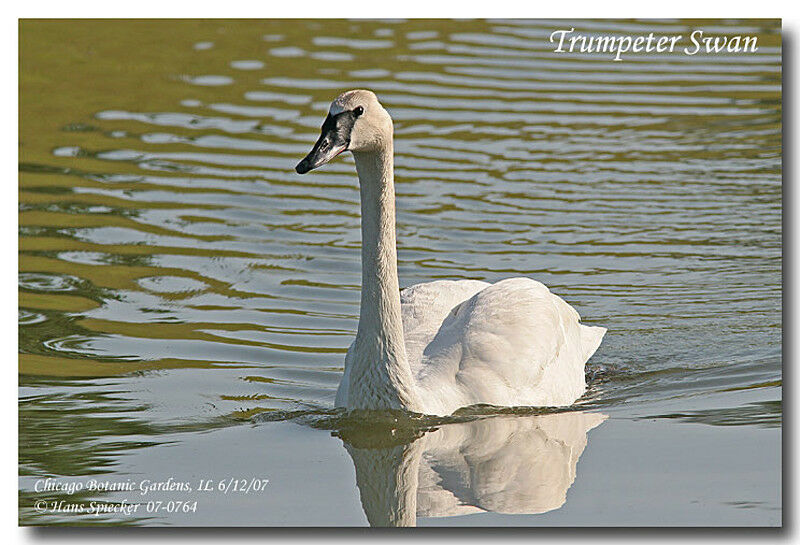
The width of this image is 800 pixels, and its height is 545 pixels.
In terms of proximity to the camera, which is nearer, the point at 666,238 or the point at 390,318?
the point at 390,318

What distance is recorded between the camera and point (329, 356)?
1099cm

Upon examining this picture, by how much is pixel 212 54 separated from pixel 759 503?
10874 millimetres

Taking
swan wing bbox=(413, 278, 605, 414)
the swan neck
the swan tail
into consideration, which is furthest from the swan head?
the swan tail

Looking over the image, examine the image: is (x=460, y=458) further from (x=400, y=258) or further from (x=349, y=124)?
(x=400, y=258)

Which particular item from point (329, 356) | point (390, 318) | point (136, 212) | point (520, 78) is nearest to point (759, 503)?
point (390, 318)

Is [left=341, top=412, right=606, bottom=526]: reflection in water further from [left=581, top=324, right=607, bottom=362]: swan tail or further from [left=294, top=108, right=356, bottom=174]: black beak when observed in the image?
A: [left=294, top=108, right=356, bottom=174]: black beak

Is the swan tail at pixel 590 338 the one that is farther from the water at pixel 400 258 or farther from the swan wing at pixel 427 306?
the swan wing at pixel 427 306

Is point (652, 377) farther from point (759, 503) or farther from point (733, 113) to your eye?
point (733, 113)

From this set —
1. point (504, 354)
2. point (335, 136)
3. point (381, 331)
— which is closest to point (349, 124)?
point (335, 136)

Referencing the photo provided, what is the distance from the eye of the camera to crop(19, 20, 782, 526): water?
8727 millimetres

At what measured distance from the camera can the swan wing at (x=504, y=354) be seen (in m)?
9.44

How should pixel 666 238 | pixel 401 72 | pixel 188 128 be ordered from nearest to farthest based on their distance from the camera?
pixel 666 238, pixel 188 128, pixel 401 72

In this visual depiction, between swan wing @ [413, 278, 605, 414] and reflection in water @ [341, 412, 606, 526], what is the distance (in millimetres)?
180

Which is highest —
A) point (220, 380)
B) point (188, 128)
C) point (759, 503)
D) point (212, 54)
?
point (212, 54)
